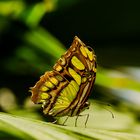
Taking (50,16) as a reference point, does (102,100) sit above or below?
below

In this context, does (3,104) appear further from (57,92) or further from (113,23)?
(113,23)

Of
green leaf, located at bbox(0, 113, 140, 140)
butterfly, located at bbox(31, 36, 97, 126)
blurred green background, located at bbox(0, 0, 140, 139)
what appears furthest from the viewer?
blurred green background, located at bbox(0, 0, 140, 139)

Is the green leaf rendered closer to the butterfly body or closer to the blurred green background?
the butterfly body

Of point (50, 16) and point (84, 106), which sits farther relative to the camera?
point (50, 16)

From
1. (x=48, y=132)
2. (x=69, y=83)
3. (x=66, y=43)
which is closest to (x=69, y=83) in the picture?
(x=69, y=83)

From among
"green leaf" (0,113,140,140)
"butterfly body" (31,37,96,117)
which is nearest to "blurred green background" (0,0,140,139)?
"butterfly body" (31,37,96,117)

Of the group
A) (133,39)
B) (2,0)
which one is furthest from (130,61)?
(2,0)
